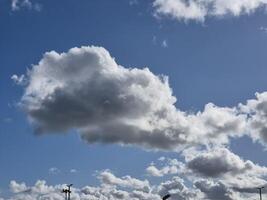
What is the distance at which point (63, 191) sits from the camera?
6742 inches

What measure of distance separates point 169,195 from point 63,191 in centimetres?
3143

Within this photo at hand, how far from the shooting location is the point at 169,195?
162750 mm
